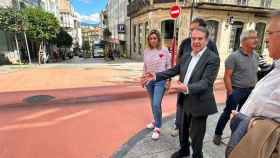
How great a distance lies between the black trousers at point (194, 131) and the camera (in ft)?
7.41

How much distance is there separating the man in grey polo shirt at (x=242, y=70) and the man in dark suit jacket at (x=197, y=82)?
72 centimetres

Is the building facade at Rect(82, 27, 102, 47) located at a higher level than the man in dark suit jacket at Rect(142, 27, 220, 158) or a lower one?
higher

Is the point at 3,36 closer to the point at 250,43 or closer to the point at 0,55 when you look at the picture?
the point at 0,55

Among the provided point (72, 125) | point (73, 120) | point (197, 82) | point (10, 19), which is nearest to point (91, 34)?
point (10, 19)

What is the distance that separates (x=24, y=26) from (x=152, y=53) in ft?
46.4

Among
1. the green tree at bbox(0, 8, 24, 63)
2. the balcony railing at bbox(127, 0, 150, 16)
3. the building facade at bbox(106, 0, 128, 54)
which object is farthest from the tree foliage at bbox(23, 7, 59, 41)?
the building facade at bbox(106, 0, 128, 54)

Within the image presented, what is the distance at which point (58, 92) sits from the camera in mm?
6113

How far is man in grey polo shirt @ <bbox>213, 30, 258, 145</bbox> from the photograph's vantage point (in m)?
2.57

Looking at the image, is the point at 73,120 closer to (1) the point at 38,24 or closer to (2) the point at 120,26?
(1) the point at 38,24

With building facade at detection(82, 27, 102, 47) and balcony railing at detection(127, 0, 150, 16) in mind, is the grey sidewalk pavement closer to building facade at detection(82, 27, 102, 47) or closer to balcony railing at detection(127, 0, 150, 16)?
balcony railing at detection(127, 0, 150, 16)

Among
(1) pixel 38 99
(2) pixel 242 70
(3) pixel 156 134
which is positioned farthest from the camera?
(1) pixel 38 99

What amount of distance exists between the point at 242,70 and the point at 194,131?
1114 millimetres

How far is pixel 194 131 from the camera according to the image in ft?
7.52

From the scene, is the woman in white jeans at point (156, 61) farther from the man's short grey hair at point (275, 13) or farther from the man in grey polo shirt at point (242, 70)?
the man's short grey hair at point (275, 13)
